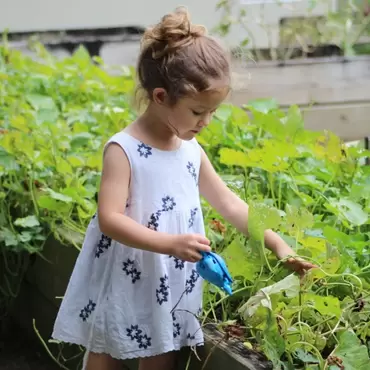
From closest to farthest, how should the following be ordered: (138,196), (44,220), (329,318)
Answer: (329,318), (138,196), (44,220)

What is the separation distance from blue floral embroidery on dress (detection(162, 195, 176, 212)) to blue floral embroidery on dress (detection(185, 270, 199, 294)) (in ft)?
0.50

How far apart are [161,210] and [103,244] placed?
15 centimetres

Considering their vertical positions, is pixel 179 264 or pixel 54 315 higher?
pixel 179 264

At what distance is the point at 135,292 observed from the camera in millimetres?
1753

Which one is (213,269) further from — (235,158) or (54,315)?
(54,315)

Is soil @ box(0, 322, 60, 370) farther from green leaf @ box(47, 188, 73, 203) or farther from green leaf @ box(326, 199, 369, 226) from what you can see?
green leaf @ box(326, 199, 369, 226)

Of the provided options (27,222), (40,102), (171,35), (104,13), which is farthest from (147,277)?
(104,13)

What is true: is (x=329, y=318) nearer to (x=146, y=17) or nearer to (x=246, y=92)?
(x=246, y=92)

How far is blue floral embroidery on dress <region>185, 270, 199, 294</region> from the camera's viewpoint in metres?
1.78

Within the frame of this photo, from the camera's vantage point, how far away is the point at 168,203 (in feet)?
5.71

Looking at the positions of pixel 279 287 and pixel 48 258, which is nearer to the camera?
pixel 279 287

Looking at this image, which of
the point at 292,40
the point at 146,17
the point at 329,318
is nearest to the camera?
the point at 329,318

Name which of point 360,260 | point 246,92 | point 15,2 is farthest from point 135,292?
point 15,2

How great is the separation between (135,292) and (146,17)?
4587 millimetres
